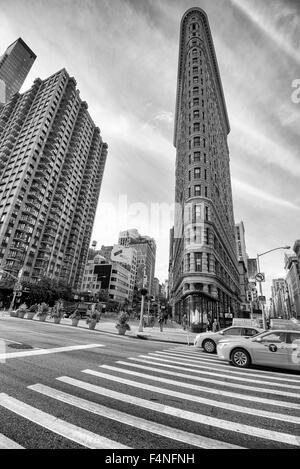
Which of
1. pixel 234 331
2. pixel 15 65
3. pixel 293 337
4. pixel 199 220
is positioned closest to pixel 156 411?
pixel 293 337

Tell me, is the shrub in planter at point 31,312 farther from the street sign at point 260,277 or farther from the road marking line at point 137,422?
the street sign at point 260,277

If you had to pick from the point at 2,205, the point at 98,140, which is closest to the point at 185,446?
the point at 2,205

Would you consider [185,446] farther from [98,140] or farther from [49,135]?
[98,140]

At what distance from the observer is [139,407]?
4121 millimetres

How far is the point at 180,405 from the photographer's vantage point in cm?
434

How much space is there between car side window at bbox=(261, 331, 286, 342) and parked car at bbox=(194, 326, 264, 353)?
3.61 m

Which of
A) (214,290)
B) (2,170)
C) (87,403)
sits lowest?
(87,403)

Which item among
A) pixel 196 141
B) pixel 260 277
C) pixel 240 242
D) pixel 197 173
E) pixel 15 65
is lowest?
pixel 260 277

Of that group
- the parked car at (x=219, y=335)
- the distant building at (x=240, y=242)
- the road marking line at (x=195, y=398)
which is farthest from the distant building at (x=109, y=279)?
the road marking line at (x=195, y=398)

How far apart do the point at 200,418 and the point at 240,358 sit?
5951 millimetres

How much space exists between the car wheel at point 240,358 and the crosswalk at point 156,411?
2.30 meters

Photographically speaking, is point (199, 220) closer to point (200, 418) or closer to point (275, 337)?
point (275, 337)

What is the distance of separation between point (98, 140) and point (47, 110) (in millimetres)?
34191

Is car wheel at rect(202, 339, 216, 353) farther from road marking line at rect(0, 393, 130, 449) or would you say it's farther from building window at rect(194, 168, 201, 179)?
building window at rect(194, 168, 201, 179)
